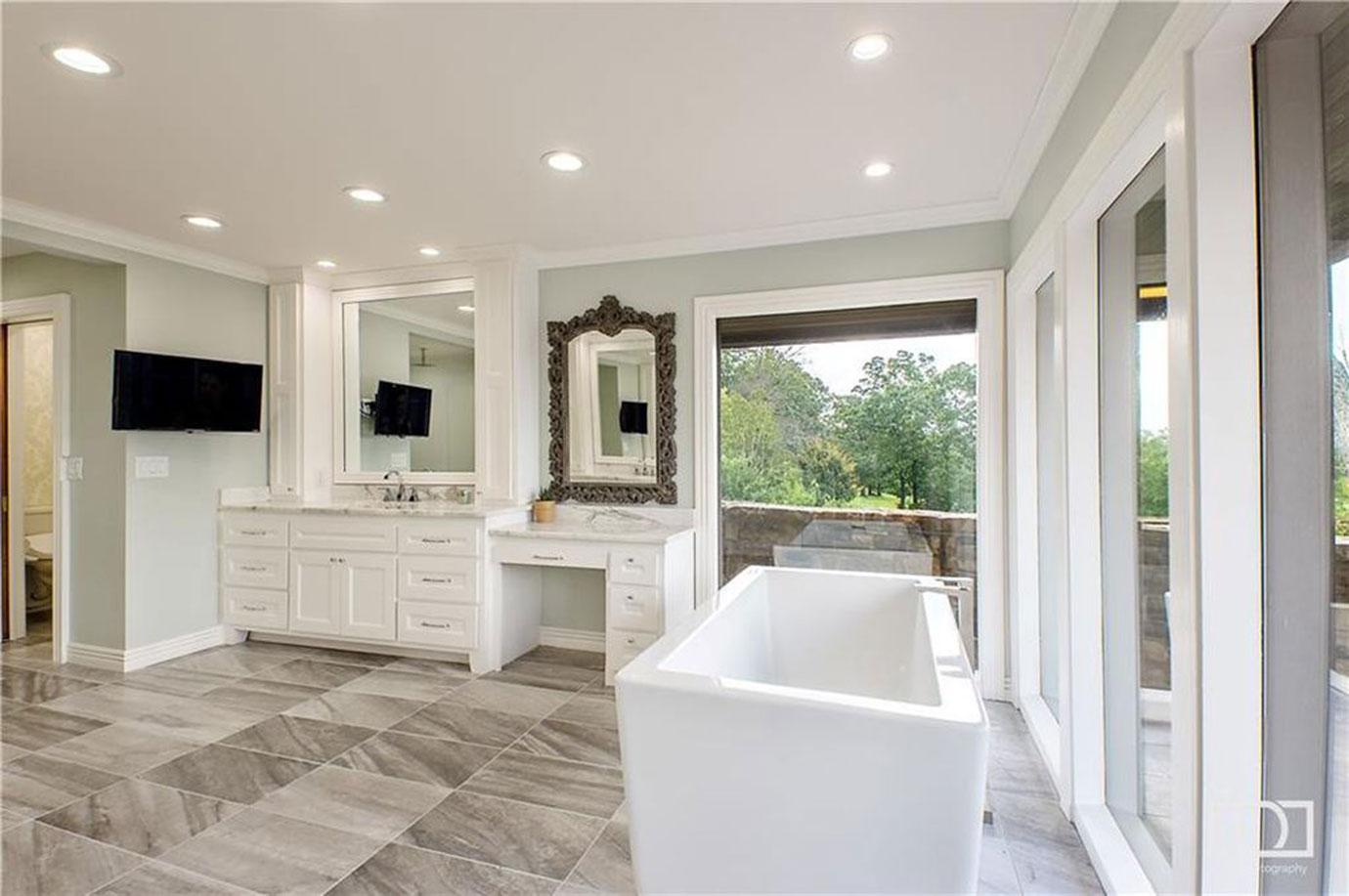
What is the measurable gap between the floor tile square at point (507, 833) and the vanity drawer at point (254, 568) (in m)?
2.40

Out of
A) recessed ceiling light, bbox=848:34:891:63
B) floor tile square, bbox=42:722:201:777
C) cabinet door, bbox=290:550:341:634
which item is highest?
recessed ceiling light, bbox=848:34:891:63

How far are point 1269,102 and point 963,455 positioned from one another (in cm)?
235

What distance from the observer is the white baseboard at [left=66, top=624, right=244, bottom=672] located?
143 inches

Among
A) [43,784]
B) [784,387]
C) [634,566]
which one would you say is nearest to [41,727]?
[43,784]

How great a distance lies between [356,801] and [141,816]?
2.32 feet

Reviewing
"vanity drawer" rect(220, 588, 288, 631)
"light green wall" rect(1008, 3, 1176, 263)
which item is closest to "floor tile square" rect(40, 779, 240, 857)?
"vanity drawer" rect(220, 588, 288, 631)

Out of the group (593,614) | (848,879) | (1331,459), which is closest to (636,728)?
(848,879)

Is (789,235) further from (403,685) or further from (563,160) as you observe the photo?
(403,685)

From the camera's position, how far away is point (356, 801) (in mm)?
2273

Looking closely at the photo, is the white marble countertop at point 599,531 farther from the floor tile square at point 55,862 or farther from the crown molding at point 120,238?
the crown molding at point 120,238

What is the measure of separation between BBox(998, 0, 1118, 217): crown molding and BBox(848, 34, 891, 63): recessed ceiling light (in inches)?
19.9

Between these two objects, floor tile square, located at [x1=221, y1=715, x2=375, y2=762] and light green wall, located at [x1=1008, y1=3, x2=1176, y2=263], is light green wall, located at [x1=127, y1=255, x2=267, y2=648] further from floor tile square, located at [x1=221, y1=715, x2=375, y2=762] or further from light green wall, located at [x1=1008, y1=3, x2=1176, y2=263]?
light green wall, located at [x1=1008, y1=3, x2=1176, y2=263]

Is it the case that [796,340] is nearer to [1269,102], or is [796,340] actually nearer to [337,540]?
[1269,102]

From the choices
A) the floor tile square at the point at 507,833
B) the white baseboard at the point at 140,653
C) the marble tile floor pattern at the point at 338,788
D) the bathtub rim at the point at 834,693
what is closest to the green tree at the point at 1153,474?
the bathtub rim at the point at 834,693
